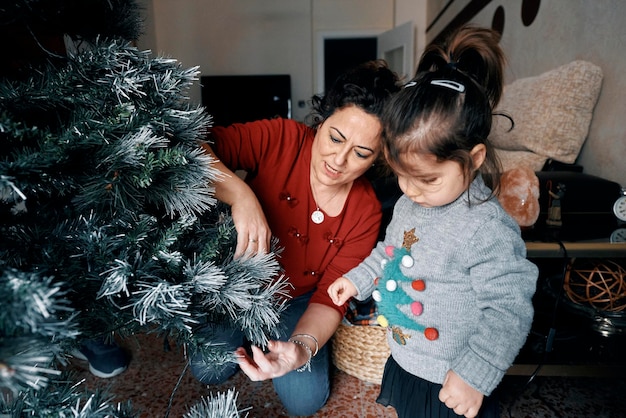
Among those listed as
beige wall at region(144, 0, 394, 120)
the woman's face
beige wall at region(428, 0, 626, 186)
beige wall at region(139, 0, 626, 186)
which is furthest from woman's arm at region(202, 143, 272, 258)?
beige wall at region(144, 0, 394, 120)

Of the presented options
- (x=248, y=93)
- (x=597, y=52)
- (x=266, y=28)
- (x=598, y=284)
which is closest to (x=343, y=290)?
(x=598, y=284)

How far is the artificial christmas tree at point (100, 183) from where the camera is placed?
42cm

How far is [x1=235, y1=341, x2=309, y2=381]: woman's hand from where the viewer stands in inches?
24.2

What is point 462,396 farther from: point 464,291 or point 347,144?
point 347,144

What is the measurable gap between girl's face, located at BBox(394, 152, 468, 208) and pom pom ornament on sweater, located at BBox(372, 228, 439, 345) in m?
0.10

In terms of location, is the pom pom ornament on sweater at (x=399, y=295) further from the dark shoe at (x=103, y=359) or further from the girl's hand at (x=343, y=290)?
the dark shoe at (x=103, y=359)

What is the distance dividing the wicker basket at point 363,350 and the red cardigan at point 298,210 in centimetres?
24

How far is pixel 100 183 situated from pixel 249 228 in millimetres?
262

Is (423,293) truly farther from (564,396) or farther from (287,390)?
(564,396)

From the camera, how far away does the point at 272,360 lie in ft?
2.24

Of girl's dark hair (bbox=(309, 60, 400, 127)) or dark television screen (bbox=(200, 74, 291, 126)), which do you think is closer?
girl's dark hair (bbox=(309, 60, 400, 127))

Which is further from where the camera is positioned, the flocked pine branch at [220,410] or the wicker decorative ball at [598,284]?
the wicker decorative ball at [598,284]

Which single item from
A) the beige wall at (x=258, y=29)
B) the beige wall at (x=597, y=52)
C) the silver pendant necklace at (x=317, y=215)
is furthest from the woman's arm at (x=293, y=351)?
the beige wall at (x=258, y=29)

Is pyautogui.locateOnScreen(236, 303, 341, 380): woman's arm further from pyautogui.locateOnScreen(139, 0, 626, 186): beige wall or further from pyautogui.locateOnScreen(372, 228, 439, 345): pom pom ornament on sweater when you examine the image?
pyautogui.locateOnScreen(139, 0, 626, 186): beige wall
